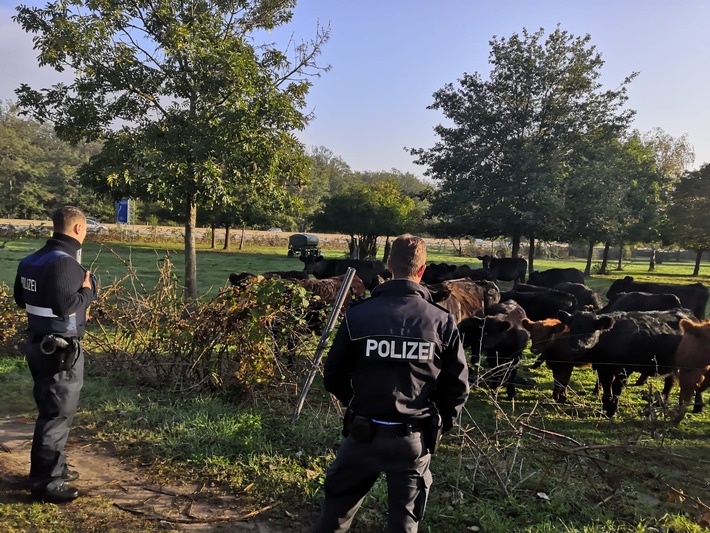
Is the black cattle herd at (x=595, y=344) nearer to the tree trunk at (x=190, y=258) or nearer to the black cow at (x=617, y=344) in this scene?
the black cow at (x=617, y=344)

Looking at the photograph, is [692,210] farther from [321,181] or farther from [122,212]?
[321,181]

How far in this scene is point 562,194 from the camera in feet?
70.5

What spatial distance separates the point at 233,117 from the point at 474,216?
1567 cm

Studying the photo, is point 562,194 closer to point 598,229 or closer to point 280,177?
point 598,229

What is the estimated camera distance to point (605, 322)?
682 centimetres

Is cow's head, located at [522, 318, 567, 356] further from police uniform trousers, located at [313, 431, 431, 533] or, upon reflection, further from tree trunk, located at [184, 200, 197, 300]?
tree trunk, located at [184, 200, 197, 300]

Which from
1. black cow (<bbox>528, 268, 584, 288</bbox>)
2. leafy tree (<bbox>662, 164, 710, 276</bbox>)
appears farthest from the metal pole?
leafy tree (<bbox>662, 164, 710, 276</bbox>)

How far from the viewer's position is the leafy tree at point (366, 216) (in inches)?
1147

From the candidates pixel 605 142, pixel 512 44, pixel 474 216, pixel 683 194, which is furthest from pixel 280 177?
pixel 683 194

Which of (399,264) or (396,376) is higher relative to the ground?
(399,264)

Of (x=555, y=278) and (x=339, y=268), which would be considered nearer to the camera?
(x=555, y=278)

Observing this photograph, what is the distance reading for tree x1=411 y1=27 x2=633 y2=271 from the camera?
2208cm

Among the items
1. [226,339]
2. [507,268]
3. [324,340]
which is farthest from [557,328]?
[507,268]

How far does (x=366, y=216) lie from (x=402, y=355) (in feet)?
88.0
